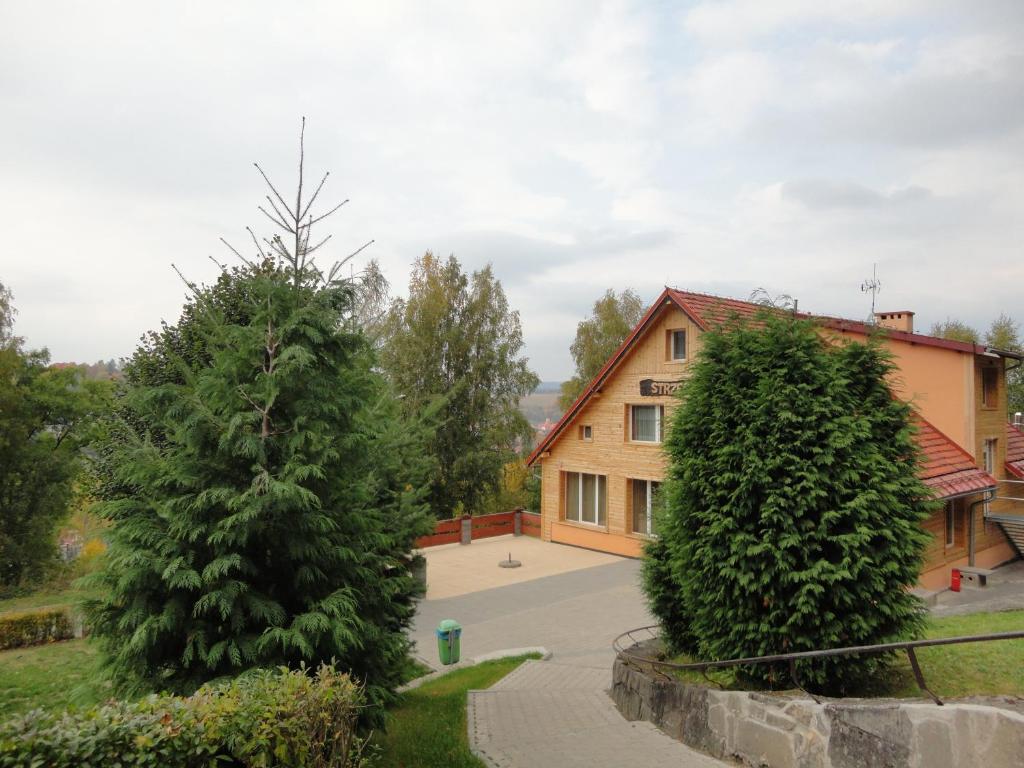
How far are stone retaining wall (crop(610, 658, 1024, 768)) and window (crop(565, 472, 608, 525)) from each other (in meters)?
15.4

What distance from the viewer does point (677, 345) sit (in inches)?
819

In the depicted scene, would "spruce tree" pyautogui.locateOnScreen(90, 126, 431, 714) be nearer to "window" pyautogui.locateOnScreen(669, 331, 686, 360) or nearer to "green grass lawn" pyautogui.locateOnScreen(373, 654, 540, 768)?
"green grass lawn" pyautogui.locateOnScreen(373, 654, 540, 768)

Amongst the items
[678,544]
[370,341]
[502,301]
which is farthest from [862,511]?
[502,301]

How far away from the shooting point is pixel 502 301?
3138 centimetres

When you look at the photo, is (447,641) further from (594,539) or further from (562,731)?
(594,539)


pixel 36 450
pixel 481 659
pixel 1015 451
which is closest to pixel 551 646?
pixel 481 659

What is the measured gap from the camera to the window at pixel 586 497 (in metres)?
23.2

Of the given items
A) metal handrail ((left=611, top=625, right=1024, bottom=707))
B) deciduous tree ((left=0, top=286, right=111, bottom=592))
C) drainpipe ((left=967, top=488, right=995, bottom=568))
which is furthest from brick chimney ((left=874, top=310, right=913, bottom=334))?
deciduous tree ((left=0, top=286, right=111, bottom=592))

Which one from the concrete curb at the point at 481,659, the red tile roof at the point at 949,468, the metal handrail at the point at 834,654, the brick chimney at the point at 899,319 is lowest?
the concrete curb at the point at 481,659

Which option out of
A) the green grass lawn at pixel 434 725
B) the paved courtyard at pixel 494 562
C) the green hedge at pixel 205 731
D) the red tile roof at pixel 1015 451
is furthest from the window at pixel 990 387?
the green hedge at pixel 205 731

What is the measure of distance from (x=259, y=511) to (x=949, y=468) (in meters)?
16.9

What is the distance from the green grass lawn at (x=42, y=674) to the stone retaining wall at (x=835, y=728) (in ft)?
22.1

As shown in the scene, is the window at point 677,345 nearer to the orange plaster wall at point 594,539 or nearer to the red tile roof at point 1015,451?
the orange plaster wall at point 594,539

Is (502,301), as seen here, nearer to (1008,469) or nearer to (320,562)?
(1008,469)
